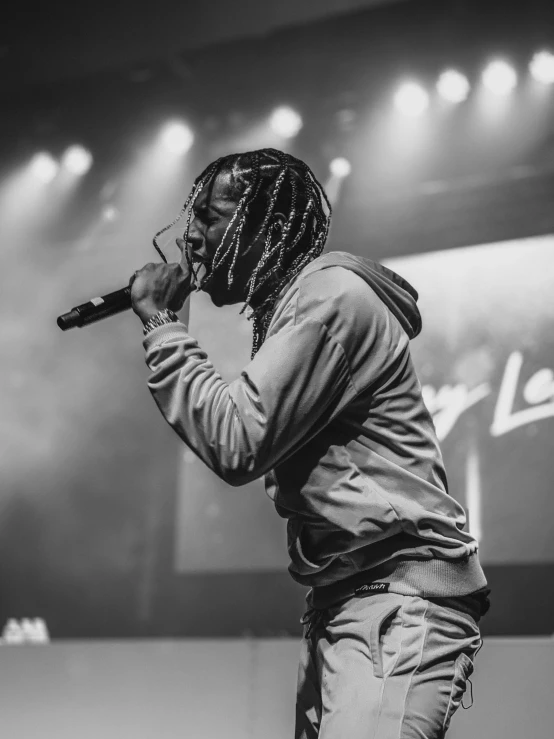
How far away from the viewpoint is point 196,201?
48.5 inches

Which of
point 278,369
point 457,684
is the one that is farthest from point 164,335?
point 457,684

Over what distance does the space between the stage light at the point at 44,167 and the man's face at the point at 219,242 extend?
3189mm

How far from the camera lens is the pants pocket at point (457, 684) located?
0.91m

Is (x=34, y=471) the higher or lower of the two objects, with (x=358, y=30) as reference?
lower

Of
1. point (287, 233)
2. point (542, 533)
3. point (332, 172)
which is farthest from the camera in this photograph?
point (332, 172)

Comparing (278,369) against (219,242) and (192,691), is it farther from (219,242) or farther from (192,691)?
(192,691)

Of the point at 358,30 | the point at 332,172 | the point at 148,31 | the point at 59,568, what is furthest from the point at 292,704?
the point at 148,31

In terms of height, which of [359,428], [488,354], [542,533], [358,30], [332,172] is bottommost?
[542,533]

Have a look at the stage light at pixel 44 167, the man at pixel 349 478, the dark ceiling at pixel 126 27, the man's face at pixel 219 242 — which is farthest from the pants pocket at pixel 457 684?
the stage light at pixel 44 167

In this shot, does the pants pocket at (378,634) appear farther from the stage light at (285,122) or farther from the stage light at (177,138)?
the stage light at (177,138)

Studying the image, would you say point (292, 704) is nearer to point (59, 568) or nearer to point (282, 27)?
point (59, 568)

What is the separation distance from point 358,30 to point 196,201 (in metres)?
2.68

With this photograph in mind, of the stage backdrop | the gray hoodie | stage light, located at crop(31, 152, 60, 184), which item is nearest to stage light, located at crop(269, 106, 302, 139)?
the stage backdrop

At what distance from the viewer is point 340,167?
3.52 metres
